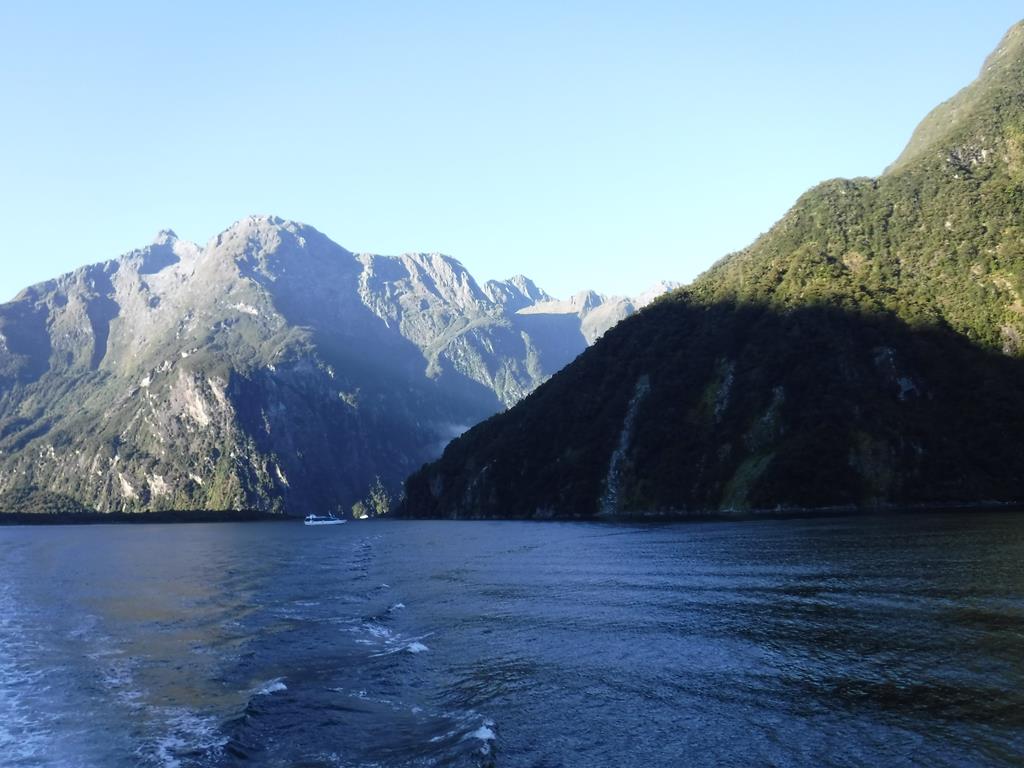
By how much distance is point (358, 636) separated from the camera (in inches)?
2351

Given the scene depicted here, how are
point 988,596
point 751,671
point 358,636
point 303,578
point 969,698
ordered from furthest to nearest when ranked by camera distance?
point 303,578, point 358,636, point 988,596, point 751,671, point 969,698

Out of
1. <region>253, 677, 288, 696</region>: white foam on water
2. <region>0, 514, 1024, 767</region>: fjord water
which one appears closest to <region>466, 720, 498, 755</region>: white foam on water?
<region>0, 514, 1024, 767</region>: fjord water

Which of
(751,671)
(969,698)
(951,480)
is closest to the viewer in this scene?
(969,698)

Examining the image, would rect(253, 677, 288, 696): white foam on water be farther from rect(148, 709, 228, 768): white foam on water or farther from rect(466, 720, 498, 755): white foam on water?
rect(466, 720, 498, 755): white foam on water

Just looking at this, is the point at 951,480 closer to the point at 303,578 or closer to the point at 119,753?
the point at 303,578

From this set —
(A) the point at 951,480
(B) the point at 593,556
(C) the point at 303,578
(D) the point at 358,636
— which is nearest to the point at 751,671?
(D) the point at 358,636

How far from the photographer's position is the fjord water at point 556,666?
1302 inches

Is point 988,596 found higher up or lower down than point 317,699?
higher up

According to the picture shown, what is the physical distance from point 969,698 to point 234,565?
4457 inches

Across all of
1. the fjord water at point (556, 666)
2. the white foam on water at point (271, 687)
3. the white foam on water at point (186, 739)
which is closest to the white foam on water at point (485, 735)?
the fjord water at point (556, 666)

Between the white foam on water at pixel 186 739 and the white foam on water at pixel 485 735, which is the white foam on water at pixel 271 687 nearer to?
the white foam on water at pixel 186 739

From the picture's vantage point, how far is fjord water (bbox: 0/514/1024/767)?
1302 inches

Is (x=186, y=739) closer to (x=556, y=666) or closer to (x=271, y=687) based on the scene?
(x=271, y=687)

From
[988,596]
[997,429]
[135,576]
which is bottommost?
[135,576]
